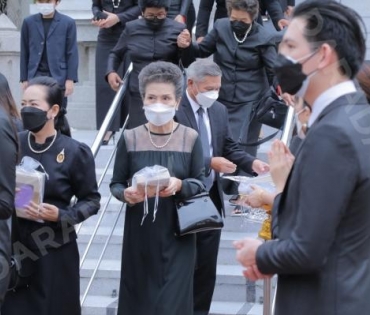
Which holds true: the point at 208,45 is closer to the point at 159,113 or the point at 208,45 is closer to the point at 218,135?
the point at 218,135

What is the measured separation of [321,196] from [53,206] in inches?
94.6

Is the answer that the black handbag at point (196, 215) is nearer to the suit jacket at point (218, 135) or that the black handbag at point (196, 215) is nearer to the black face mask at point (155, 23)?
the suit jacket at point (218, 135)

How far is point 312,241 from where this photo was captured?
9.47ft

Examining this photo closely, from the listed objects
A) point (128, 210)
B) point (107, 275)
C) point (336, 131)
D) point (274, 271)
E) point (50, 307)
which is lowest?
point (107, 275)

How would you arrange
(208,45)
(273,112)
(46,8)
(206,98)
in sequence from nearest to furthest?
(206,98), (273,112), (208,45), (46,8)

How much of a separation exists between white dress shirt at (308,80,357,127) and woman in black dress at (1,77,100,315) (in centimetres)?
230

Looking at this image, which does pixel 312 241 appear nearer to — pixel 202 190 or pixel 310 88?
pixel 310 88

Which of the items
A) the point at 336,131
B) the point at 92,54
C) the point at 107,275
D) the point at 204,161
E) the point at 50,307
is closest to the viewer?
the point at 336,131

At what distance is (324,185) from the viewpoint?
2867 millimetres

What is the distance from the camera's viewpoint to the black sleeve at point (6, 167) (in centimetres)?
394

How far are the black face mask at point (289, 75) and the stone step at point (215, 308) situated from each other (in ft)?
12.1

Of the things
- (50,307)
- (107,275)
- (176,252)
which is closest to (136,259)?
(176,252)

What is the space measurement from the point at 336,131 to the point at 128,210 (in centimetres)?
268

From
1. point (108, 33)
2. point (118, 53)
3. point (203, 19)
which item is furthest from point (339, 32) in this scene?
point (108, 33)
